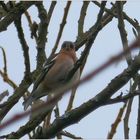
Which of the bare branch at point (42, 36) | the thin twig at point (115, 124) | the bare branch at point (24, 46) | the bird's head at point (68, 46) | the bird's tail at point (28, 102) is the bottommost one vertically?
the thin twig at point (115, 124)

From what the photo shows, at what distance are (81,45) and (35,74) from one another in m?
0.56

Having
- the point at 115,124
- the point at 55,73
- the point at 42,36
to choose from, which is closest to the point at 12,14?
the point at 42,36

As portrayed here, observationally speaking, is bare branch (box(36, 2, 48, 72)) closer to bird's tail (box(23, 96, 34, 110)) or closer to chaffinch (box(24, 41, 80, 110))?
bird's tail (box(23, 96, 34, 110))

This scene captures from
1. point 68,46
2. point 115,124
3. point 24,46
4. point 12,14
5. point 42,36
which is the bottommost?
point 115,124

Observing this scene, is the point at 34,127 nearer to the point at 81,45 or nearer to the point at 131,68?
the point at 131,68

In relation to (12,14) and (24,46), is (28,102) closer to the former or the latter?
(24,46)

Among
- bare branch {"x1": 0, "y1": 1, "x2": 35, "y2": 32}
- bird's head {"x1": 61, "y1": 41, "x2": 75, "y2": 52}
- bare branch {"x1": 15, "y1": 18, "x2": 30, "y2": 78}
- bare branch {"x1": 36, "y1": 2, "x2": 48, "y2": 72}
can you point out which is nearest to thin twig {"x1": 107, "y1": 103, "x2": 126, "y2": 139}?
bare branch {"x1": 15, "y1": 18, "x2": 30, "y2": 78}

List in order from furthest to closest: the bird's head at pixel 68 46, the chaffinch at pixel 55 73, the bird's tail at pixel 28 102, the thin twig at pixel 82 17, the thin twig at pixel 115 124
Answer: the bird's head at pixel 68 46 < the chaffinch at pixel 55 73 < the thin twig at pixel 82 17 < the bird's tail at pixel 28 102 < the thin twig at pixel 115 124

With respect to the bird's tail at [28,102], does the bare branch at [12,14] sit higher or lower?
higher

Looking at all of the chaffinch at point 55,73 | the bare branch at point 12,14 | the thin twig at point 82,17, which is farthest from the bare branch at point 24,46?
the chaffinch at point 55,73

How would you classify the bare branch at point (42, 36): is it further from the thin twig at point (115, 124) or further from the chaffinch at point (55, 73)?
the chaffinch at point (55, 73)

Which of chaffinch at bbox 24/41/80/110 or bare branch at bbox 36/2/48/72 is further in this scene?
chaffinch at bbox 24/41/80/110

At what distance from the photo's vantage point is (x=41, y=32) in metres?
2.93

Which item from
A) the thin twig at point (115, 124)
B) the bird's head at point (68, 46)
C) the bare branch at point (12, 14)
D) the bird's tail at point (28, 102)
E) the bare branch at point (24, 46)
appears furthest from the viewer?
the bird's head at point (68, 46)
